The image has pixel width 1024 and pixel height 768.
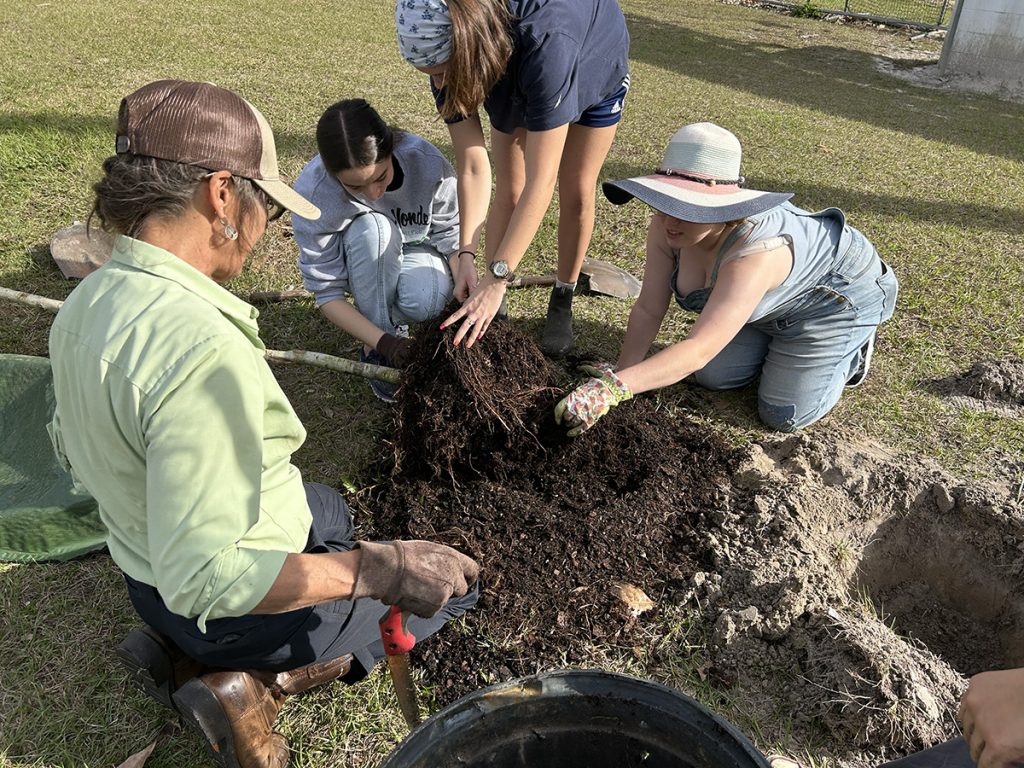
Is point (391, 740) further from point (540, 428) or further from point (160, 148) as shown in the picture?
point (160, 148)

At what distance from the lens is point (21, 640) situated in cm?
218

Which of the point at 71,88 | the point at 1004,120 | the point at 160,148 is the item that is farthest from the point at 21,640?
the point at 1004,120

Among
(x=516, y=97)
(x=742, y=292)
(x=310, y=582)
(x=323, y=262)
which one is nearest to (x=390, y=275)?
(x=323, y=262)

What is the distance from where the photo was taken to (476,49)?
7.63 ft

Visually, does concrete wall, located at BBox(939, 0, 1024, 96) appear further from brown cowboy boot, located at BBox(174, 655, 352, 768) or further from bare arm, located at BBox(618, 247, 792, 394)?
brown cowboy boot, located at BBox(174, 655, 352, 768)

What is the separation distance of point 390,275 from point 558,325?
2.68 feet

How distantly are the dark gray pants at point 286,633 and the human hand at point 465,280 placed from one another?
1.05 m

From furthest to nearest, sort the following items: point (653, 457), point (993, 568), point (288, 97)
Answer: point (288, 97) < point (653, 457) < point (993, 568)

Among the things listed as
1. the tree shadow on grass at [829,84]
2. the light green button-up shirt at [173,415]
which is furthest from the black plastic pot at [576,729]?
the tree shadow on grass at [829,84]

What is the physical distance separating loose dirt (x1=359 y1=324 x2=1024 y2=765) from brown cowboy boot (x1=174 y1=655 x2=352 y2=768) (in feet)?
1.43

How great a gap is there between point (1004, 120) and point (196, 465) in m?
9.58

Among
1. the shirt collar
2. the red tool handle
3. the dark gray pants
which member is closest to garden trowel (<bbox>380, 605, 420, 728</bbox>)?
the red tool handle

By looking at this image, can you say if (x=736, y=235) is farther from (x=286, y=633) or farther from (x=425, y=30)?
(x=286, y=633)

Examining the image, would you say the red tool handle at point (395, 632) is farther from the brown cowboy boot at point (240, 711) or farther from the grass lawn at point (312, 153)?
the grass lawn at point (312, 153)
